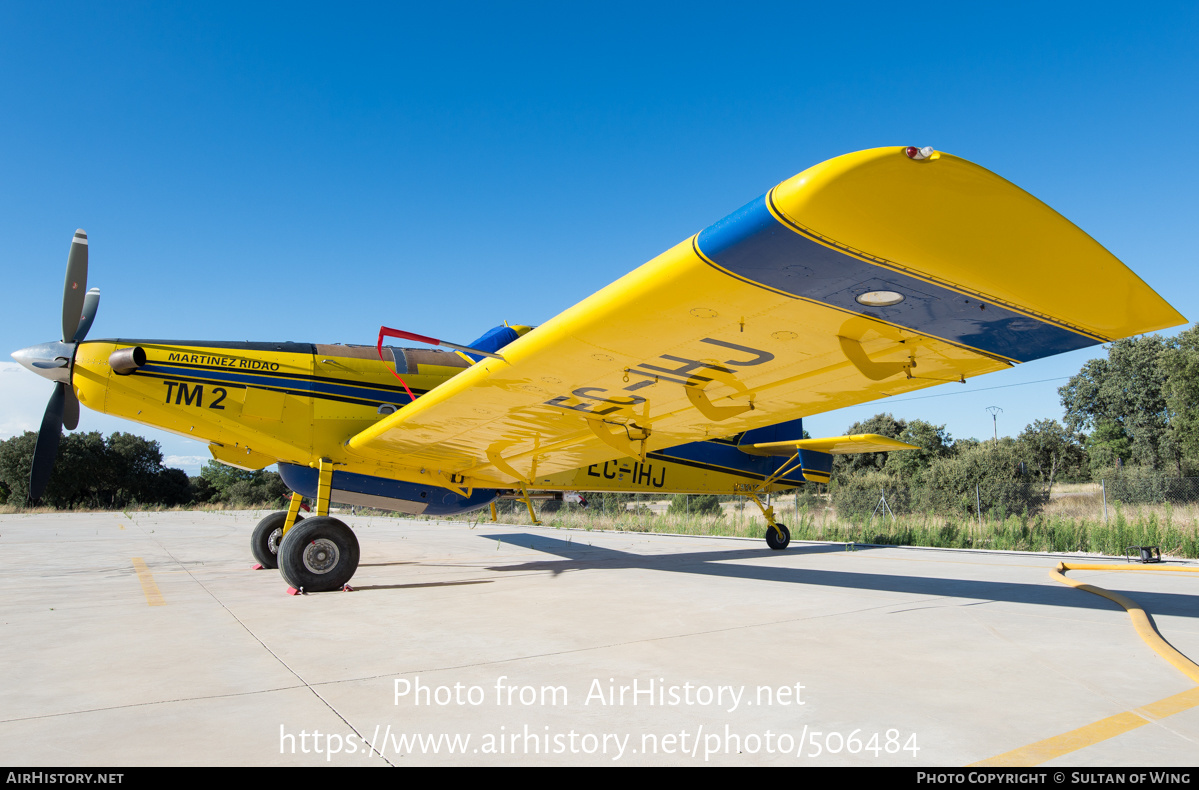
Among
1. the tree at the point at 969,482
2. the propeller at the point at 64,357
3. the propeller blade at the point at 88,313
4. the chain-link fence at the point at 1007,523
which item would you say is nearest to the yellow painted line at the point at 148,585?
the propeller at the point at 64,357

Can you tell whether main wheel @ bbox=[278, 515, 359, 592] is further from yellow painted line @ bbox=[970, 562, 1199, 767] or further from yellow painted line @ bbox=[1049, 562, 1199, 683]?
yellow painted line @ bbox=[1049, 562, 1199, 683]

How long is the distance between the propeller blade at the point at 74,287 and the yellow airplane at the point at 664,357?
0.02 meters

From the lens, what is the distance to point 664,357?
176 inches

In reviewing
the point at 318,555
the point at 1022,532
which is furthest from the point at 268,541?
the point at 1022,532

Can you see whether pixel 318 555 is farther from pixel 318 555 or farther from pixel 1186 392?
pixel 1186 392

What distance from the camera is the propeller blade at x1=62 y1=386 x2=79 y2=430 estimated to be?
7473 millimetres

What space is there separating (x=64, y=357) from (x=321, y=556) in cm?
377

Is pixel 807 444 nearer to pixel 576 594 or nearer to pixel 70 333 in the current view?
pixel 576 594

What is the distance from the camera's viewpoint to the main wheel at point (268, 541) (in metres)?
9.24

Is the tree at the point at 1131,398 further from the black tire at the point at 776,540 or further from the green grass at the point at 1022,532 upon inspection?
the black tire at the point at 776,540

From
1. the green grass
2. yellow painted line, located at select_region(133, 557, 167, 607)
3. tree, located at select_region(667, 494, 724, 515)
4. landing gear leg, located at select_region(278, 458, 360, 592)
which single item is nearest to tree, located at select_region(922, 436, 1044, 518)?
the green grass

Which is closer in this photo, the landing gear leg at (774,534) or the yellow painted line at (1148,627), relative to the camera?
the yellow painted line at (1148,627)

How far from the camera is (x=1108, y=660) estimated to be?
147 inches
